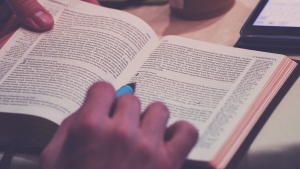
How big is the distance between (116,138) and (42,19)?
35 cm

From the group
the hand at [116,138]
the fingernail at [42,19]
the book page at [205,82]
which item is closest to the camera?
the hand at [116,138]

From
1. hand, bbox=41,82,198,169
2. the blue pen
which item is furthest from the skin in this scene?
the blue pen

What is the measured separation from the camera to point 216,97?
0.54 m

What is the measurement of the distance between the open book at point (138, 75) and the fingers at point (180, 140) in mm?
41

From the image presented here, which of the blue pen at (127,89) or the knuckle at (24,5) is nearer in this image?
the blue pen at (127,89)

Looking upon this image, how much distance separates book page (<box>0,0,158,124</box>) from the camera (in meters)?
0.55

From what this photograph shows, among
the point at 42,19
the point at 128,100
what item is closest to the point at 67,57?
the point at 42,19

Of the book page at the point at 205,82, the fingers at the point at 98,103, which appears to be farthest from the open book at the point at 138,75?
the fingers at the point at 98,103

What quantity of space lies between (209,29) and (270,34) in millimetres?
107

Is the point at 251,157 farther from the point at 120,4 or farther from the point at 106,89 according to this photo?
the point at 120,4

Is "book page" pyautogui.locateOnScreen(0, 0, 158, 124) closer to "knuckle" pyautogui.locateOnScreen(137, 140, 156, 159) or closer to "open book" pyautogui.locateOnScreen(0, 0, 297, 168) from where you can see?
"open book" pyautogui.locateOnScreen(0, 0, 297, 168)

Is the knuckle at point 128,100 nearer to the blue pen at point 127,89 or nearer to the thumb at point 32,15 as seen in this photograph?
the blue pen at point 127,89

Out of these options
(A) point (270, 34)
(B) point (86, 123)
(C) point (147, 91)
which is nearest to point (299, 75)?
(A) point (270, 34)

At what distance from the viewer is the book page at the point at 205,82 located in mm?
495
